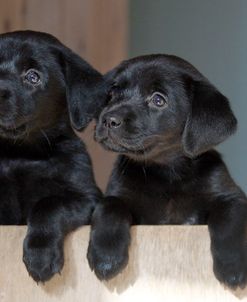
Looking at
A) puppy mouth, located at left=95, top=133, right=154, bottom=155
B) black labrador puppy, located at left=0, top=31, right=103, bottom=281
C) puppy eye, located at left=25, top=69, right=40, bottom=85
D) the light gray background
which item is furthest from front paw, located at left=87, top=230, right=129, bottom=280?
→ the light gray background

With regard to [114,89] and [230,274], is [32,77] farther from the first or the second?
[230,274]

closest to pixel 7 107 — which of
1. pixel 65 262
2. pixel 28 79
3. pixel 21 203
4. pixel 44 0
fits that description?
pixel 28 79

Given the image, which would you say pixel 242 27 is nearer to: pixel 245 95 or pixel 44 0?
pixel 245 95

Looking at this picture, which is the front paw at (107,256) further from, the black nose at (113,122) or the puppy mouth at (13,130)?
the puppy mouth at (13,130)

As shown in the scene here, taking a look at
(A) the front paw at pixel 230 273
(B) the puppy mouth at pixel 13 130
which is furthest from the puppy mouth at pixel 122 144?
(A) the front paw at pixel 230 273

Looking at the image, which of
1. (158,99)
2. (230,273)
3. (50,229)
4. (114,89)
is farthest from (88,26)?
(230,273)

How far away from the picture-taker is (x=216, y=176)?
241 cm

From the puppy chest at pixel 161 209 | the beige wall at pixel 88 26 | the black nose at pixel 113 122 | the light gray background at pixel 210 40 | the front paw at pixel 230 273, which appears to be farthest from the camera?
the light gray background at pixel 210 40

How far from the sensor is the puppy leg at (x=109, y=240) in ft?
6.86

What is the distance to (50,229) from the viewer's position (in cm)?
221

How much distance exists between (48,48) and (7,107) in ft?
0.98

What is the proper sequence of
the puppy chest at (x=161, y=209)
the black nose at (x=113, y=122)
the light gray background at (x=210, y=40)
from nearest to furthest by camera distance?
the black nose at (x=113, y=122)
the puppy chest at (x=161, y=209)
the light gray background at (x=210, y=40)

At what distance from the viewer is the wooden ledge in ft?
6.72

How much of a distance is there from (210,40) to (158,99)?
5.20 ft
